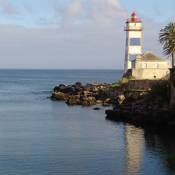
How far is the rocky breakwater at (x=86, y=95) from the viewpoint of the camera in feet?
319

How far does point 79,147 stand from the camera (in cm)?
5366

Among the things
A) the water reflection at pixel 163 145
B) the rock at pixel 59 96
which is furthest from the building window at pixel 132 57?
the water reflection at pixel 163 145

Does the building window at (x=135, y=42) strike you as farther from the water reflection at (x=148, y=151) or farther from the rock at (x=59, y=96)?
the water reflection at (x=148, y=151)

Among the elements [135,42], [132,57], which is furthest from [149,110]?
[135,42]

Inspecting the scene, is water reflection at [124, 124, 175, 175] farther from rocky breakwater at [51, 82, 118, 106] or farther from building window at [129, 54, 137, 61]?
building window at [129, 54, 137, 61]

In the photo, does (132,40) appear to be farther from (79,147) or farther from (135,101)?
(79,147)

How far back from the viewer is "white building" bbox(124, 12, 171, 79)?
102m

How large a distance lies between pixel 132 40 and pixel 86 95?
1492cm

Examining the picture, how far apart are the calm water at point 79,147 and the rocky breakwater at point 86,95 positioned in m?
15.7

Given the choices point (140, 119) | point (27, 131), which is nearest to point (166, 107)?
point (140, 119)

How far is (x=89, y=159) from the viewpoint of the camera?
1877 inches

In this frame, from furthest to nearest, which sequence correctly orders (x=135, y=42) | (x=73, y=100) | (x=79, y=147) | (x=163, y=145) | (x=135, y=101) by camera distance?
(x=135, y=42), (x=73, y=100), (x=135, y=101), (x=163, y=145), (x=79, y=147)

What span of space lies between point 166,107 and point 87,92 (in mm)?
38289

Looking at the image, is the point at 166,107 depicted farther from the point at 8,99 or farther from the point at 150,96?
the point at 8,99
